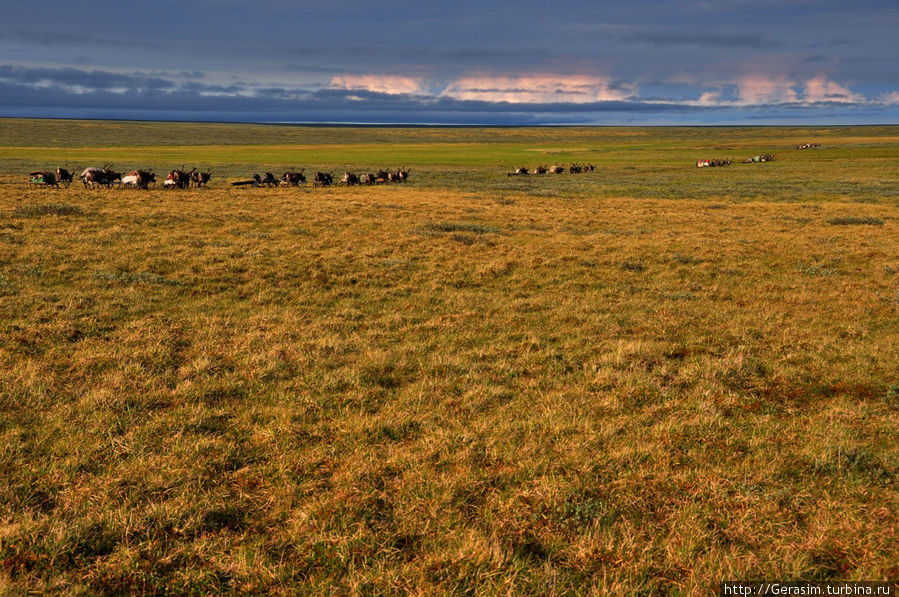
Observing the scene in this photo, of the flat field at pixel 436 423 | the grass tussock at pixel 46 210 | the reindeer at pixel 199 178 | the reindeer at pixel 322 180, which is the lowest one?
the flat field at pixel 436 423

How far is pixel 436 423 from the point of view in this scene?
6.59 m

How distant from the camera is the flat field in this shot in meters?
4.30

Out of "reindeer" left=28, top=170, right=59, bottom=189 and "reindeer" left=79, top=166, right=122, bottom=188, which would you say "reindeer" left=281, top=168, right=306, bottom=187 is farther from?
"reindeer" left=28, top=170, right=59, bottom=189

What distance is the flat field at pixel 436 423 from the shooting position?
14.1ft

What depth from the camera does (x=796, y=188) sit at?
150ft

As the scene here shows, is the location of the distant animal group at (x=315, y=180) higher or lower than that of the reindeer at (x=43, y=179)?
higher

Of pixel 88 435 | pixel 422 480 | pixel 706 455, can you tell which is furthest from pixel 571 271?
pixel 88 435

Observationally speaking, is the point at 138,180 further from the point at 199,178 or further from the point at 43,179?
the point at 43,179

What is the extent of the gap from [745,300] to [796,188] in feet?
135

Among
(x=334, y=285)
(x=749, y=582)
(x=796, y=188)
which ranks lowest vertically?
(x=749, y=582)

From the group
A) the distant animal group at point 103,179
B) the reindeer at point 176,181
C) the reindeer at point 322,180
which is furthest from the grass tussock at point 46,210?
the reindeer at point 322,180

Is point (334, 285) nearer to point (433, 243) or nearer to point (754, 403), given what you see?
point (433, 243)

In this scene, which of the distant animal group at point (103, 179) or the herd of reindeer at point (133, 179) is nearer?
Answer: the distant animal group at point (103, 179)

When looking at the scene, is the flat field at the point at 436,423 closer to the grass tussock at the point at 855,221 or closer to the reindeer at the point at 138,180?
the grass tussock at the point at 855,221
